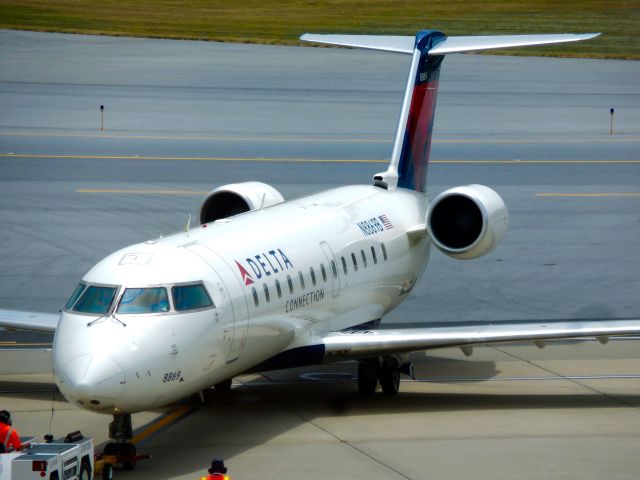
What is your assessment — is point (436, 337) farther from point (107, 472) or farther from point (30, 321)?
point (30, 321)

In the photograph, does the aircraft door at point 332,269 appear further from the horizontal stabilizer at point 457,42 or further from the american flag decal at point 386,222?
the horizontal stabilizer at point 457,42

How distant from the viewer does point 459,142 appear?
52781 mm

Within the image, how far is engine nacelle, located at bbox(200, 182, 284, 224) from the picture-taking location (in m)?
23.5

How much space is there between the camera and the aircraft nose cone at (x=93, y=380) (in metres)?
15.6

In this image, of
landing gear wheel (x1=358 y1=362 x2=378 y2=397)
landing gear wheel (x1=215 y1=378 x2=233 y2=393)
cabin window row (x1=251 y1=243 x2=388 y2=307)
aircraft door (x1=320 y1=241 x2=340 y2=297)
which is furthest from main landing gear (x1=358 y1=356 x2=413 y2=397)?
landing gear wheel (x1=215 y1=378 x2=233 y2=393)

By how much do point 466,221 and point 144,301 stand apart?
7.52 metres

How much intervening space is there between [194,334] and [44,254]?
16.0 meters

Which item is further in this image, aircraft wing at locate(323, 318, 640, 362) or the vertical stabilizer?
the vertical stabilizer

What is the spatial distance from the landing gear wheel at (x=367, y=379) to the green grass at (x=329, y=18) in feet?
205

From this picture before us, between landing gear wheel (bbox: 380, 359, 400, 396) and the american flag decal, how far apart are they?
289 centimetres

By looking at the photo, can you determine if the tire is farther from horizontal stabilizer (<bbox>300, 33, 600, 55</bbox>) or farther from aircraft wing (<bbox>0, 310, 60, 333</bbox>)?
horizontal stabilizer (<bbox>300, 33, 600, 55</bbox>)

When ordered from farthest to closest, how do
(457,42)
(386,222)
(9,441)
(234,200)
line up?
1. (457,42)
2. (234,200)
3. (386,222)
4. (9,441)

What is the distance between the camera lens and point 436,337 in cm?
1998

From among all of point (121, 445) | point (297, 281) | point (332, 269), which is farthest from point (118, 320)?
point (332, 269)
